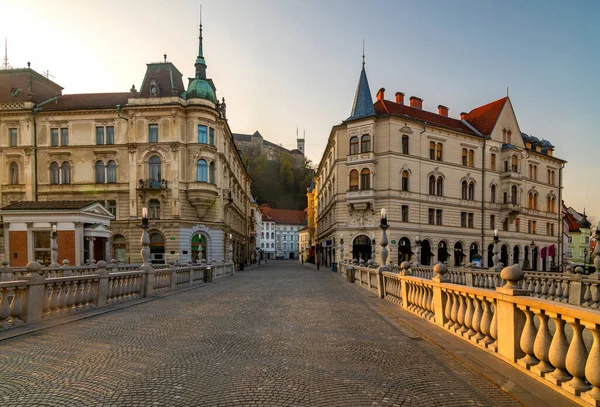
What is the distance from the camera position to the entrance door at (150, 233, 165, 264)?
115 ft

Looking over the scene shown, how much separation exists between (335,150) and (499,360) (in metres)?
34.8

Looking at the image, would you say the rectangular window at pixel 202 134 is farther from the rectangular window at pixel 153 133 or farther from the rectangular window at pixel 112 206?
the rectangular window at pixel 112 206

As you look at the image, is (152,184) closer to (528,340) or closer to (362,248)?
(362,248)

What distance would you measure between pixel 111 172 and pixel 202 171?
951 centimetres

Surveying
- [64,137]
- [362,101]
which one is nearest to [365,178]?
[362,101]

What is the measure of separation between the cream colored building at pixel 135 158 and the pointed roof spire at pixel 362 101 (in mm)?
14253

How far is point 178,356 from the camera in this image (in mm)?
5922

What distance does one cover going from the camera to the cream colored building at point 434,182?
35094mm

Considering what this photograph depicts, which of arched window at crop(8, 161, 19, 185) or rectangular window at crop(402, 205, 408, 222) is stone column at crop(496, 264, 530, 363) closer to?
rectangular window at crop(402, 205, 408, 222)

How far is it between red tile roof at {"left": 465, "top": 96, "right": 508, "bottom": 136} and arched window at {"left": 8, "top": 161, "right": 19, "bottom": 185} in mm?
51070

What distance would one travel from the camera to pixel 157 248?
116 feet

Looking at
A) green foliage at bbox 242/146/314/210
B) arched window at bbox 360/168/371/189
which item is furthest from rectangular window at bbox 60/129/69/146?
green foliage at bbox 242/146/314/210

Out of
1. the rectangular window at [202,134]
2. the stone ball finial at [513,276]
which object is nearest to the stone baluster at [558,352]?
the stone ball finial at [513,276]

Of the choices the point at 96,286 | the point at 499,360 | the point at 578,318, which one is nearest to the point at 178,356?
the point at 499,360
